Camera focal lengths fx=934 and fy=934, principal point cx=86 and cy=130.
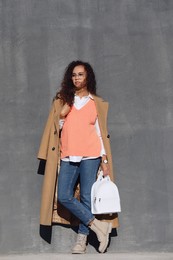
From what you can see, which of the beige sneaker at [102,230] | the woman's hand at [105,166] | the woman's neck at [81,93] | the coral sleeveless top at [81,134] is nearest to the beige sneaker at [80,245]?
the beige sneaker at [102,230]

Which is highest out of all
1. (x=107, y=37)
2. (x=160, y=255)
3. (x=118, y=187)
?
(x=107, y=37)

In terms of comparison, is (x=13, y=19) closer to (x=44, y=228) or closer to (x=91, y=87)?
(x=91, y=87)

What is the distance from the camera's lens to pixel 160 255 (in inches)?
335

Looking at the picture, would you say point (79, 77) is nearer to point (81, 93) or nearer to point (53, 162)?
point (81, 93)

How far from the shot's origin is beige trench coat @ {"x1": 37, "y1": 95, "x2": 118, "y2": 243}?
8414mm

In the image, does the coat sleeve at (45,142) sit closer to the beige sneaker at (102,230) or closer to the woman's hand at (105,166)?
Result: the woman's hand at (105,166)

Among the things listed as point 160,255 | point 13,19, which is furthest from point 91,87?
point 160,255

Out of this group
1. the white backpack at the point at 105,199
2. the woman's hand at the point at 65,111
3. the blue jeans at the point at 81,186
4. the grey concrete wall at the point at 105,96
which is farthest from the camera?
the grey concrete wall at the point at 105,96

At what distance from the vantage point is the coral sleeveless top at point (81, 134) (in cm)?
834

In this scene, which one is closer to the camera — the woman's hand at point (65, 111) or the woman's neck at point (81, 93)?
the woman's hand at point (65, 111)

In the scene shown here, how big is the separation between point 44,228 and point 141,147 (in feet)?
3.86

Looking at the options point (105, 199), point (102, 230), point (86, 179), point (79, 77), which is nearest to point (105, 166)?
point (86, 179)

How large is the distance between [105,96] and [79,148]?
693 millimetres

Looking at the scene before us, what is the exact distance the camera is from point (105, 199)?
8.23 metres
